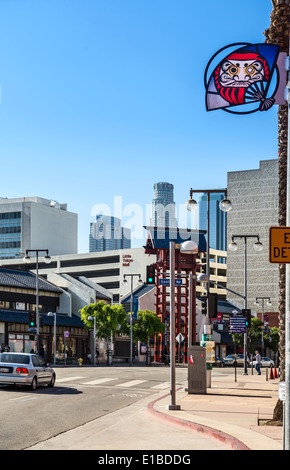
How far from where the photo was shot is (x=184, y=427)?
17156 millimetres

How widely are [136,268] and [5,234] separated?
4562 cm

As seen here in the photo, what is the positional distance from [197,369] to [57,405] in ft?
23.1

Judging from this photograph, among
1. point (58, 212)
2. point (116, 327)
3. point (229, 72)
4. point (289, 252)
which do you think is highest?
point (58, 212)

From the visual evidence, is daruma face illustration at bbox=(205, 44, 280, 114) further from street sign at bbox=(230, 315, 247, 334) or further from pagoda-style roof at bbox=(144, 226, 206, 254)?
pagoda-style roof at bbox=(144, 226, 206, 254)

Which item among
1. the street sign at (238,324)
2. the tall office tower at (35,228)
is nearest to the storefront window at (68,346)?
the street sign at (238,324)

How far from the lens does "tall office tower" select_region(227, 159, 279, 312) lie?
161375mm

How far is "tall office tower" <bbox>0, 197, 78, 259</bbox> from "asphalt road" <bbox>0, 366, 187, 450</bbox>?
447ft

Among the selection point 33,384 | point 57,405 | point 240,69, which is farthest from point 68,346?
point 240,69

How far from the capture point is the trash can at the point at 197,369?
1057 inches

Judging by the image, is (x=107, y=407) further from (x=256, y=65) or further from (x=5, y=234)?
(x=5, y=234)

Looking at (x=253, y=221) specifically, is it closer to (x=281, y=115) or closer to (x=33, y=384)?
(x=33, y=384)
